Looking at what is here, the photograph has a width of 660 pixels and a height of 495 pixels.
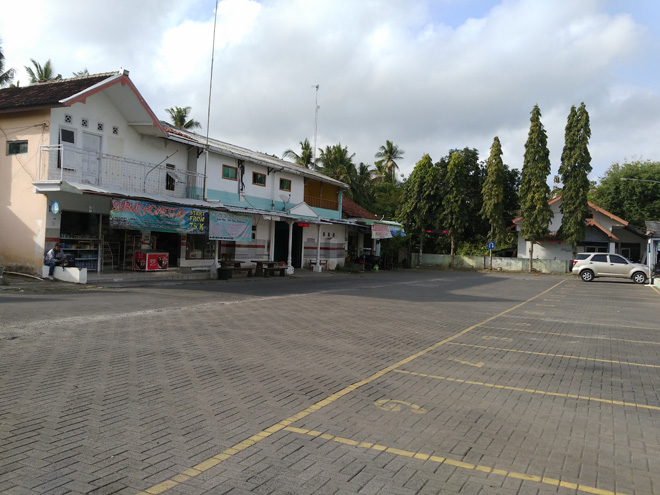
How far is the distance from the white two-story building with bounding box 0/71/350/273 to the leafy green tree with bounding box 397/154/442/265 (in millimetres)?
22116

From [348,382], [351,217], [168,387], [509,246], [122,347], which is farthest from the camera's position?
[509,246]

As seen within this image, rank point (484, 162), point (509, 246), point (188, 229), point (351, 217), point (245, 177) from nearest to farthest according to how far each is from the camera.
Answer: point (188, 229)
point (245, 177)
point (351, 217)
point (509, 246)
point (484, 162)

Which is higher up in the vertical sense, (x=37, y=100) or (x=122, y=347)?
→ (x=37, y=100)

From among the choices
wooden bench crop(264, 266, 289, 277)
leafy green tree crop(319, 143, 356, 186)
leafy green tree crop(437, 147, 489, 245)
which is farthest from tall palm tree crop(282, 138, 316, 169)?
wooden bench crop(264, 266, 289, 277)

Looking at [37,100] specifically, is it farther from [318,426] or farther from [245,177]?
[318,426]

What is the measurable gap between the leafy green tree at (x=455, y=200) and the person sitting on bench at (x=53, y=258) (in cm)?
3415

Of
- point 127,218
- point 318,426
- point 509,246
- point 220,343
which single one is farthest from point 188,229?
point 509,246

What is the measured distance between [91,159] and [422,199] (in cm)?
3192

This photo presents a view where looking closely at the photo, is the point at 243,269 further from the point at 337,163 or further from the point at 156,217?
the point at 337,163

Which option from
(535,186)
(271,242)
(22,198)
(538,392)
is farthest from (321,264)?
(538,392)

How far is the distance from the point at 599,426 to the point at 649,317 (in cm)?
1160

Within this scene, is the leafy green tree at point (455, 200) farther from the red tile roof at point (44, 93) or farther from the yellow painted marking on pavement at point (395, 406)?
the yellow painted marking on pavement at point (395, 406)

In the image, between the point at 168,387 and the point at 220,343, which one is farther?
the point at 220,343

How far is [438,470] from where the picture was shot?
13.2ft
